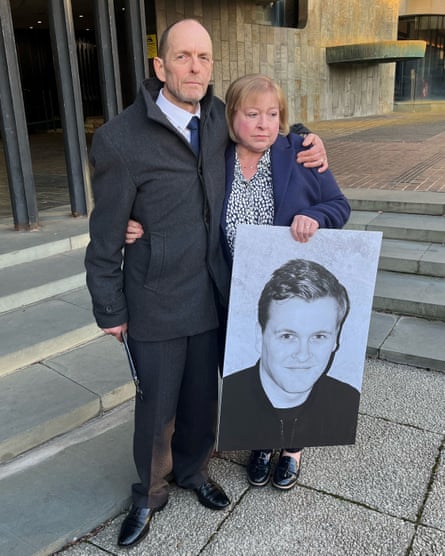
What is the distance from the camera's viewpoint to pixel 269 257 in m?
1.94

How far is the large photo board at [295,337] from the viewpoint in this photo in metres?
1.95

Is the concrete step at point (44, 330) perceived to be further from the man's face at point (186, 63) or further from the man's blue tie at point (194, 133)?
the man's face at point (186, 63)

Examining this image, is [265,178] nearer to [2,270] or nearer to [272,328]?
[272,328]

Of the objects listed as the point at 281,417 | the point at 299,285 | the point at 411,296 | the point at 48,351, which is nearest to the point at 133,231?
the point at 299,285

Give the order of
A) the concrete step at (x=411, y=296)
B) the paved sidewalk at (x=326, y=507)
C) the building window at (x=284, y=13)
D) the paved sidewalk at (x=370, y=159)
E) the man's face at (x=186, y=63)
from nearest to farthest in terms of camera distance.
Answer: the man's face at (x=186, y=63) → the paved sidewalk at (x=326, y=507) → the concrete step at (x=411, y=296) → the paved sidewalk at (x=370, y=159) → the building window at (x=284, y=13)

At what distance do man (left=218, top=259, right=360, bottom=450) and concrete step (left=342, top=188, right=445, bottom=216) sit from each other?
11.4 feet

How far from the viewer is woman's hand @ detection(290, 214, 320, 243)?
1871 millimetres

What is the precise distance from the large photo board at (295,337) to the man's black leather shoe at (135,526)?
0.42 m

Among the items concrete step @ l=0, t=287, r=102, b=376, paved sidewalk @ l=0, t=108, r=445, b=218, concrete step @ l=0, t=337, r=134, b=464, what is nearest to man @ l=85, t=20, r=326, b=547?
concrete step @ l=0, t=337, r=134, b=464

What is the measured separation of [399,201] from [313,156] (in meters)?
3.70

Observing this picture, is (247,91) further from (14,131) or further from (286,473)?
(14,131)

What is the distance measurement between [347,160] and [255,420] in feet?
23.4

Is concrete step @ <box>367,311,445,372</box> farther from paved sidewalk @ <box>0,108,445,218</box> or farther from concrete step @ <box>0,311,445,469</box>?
paved sidewalk @ <box>0,108,445,218</box>

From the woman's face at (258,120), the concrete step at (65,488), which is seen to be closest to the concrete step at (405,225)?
the concrete step at (65,488)
